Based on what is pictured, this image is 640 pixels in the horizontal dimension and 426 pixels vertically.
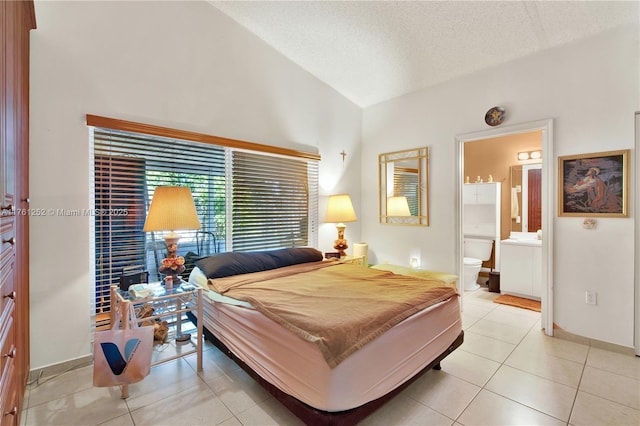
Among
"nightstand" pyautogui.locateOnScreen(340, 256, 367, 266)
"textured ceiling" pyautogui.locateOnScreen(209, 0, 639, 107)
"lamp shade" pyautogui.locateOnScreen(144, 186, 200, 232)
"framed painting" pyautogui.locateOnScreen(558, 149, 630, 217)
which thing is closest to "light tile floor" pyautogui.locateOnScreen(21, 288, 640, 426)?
"lamp shade" pyautogui.locateOnScreen(144, 186, 200, 232)

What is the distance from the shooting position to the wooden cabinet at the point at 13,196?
1220 millimetres

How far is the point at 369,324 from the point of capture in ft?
5.33

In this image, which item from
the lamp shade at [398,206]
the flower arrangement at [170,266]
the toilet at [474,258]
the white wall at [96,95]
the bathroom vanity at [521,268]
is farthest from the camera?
the toilet at [474,258]

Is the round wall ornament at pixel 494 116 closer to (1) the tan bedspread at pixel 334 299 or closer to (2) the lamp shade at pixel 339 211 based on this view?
(2) the lamp shade at pixel 339 211

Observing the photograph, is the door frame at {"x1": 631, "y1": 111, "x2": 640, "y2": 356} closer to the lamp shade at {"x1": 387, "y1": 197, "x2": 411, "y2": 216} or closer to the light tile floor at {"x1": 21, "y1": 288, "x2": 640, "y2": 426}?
the light tile floor at {"x1": 21, "y1": 288, "x2": 640, "y2": 426}

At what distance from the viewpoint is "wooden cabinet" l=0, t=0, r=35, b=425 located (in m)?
1.22

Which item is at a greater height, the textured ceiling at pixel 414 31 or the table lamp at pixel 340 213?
the textured ceiling at pixel 414 31

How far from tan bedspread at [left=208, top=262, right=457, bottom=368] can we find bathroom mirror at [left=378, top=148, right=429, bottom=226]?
152cm

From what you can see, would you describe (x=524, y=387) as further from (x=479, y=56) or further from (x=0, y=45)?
(x=0, y=45)

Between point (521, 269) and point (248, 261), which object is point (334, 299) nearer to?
point (248, 261)

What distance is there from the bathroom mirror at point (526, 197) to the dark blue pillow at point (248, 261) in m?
3.47

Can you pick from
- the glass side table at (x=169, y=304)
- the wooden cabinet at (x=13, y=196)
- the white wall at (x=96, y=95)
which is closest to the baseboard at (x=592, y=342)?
the glass side table at (x=169, y=304)

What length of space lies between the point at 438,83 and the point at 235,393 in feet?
12.7

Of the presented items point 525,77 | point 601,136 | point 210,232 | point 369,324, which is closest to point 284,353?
point 369,324
